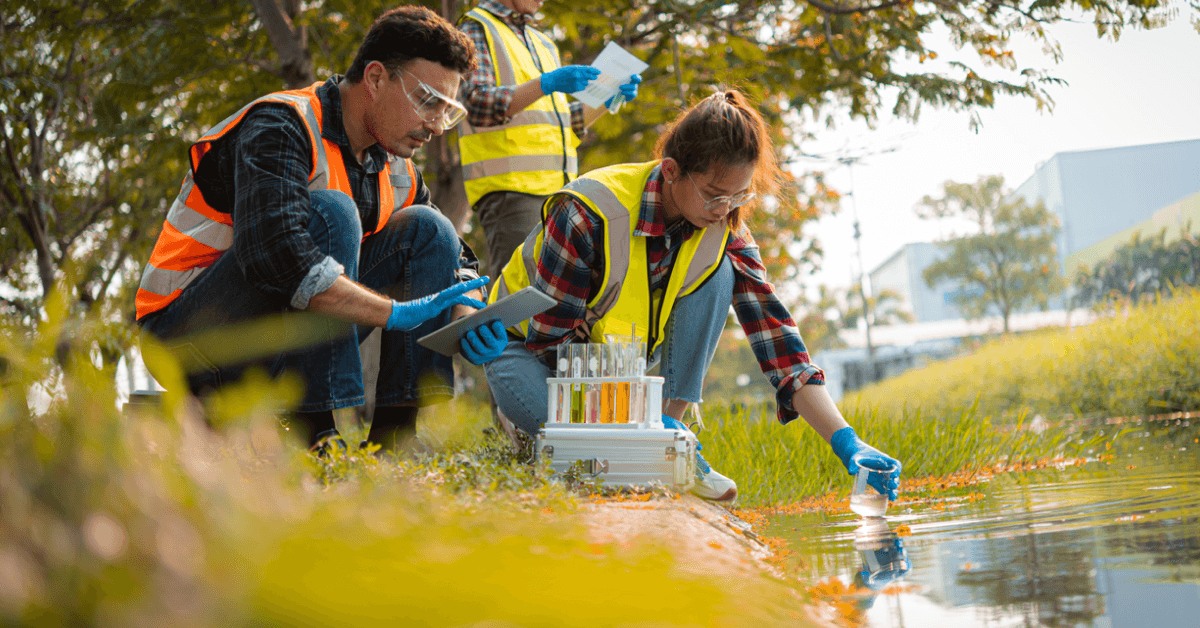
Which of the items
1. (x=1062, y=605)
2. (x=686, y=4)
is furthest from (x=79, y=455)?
(x=686, y=4)

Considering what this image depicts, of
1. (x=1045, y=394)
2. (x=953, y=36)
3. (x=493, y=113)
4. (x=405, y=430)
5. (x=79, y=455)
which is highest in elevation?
(x=953, y=36)

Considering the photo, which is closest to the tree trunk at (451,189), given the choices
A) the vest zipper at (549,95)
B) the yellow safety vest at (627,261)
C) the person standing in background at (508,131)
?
the vest zipper at (549,95)

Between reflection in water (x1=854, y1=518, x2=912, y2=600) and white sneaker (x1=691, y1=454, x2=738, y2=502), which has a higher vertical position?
white sneaker (x1=691, y1=454, x2=738, y2=502)

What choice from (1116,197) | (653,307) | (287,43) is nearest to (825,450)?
(653,307)

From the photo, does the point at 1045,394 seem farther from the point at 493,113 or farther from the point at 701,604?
the point at 701,604

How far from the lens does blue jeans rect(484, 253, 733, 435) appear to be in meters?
2.97

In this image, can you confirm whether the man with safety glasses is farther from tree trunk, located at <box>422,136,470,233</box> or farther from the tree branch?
the tree branch

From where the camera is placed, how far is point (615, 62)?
12.5 ft

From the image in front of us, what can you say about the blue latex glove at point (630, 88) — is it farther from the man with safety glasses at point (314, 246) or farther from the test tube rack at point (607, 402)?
the test tube rack at point (607, 402)

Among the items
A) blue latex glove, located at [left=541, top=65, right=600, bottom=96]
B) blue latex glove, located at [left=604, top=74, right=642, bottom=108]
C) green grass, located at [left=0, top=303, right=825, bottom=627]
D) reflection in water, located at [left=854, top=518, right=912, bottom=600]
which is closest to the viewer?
green grass, located at [left=0, top=303, right=825, bottom=627]

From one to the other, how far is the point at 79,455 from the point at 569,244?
2046mm

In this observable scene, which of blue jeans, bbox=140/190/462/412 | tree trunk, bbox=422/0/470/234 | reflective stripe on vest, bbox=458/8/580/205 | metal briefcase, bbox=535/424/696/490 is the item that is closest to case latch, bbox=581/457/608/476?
metal briefcase, bbox=535/424/696/490

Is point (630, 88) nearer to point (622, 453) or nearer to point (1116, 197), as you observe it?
point (622, 453)

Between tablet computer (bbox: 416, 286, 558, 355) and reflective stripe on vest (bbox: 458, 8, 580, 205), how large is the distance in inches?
54.2
